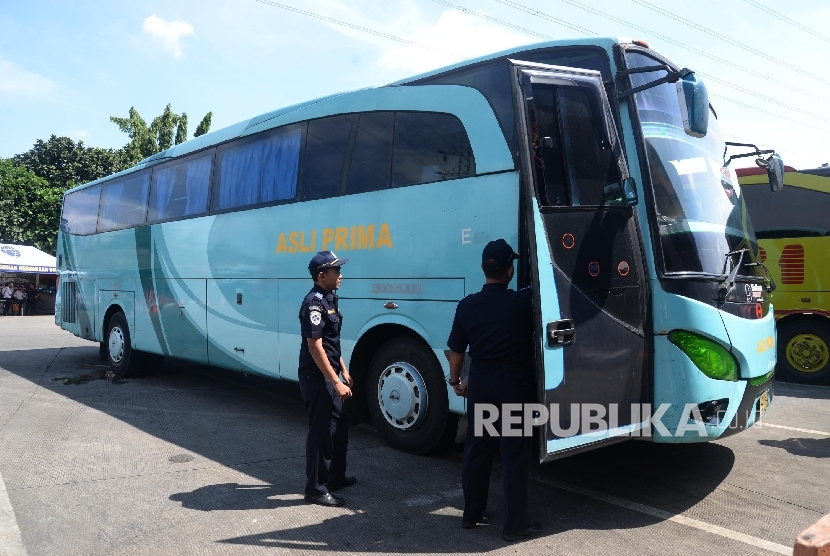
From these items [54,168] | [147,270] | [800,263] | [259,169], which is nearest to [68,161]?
[54,168]

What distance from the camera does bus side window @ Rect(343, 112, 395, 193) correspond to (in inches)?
233

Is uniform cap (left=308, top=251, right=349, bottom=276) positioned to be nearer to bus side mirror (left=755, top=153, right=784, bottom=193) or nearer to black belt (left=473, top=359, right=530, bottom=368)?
black belt (left=473, top=359, right=530, bottom=368)

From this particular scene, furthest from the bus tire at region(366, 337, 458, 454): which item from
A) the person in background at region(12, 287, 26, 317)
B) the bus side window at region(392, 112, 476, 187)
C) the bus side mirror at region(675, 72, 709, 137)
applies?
the person in background at region(12, 287, 26, 317)

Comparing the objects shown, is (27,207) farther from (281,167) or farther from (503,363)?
(503,363)

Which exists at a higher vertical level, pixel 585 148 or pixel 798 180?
pixel 798 180

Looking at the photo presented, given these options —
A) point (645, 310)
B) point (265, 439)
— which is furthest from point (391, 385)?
point (645, 310)

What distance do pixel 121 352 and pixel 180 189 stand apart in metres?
3.15

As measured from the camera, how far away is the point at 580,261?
13.7 ft

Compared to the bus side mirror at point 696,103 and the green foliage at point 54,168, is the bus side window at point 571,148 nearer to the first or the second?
the bus side mirror at point 696,103

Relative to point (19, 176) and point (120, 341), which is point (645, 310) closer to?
point (120, 341)

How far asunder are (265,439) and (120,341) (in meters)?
5.26

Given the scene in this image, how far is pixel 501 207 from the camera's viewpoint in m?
4.88

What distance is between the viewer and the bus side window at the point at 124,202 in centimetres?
1005

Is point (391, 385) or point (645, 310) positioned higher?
point (645, 310)
